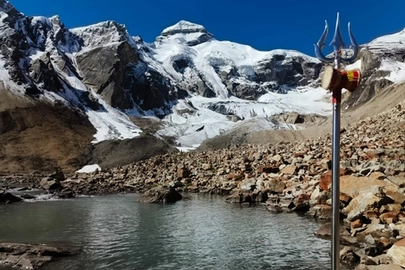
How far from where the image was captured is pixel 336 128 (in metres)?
5.05

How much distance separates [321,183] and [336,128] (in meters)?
17.4

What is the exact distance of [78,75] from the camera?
151 meters

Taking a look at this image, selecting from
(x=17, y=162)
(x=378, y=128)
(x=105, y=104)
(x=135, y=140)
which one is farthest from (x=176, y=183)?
(x=105, y=104)

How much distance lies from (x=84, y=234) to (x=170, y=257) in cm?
584

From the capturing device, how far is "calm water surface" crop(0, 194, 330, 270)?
42.7 feet

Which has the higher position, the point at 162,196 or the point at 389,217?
the point at 389,217

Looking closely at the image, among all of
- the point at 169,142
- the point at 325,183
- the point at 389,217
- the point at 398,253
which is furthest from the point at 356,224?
the point at 169,142

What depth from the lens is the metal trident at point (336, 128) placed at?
5.00 m

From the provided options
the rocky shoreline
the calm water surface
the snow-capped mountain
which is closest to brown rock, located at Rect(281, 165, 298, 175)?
the rocky shoreline

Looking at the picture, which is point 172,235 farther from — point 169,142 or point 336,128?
point 169,142

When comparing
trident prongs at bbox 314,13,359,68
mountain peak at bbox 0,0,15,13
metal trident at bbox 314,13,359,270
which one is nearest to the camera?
metal trident at bbox 314,13,359,270

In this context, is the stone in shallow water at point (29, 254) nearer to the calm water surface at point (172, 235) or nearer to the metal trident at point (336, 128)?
the calm water surface at point (172, 235)

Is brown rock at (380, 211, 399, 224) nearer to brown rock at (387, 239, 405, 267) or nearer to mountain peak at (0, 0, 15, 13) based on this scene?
brown rock at (387, 239, 405, 267)

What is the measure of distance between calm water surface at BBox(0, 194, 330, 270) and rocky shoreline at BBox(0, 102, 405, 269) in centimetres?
132
